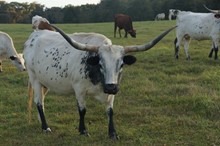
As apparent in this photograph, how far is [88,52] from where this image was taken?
21.0ft

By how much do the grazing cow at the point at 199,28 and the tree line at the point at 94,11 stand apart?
38209mm

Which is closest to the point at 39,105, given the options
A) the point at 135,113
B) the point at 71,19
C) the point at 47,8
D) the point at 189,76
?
the point at 135,113

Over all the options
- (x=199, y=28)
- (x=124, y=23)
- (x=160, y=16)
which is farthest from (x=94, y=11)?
(x=199, y=28)

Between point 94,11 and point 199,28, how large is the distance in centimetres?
4995

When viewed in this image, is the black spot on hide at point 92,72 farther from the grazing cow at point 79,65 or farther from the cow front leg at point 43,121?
the cow front leg at point 43,121

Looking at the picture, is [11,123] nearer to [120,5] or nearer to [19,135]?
[19,135]

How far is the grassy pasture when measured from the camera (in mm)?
6488

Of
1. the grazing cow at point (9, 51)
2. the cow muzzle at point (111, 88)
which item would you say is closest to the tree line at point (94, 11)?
the grazing cow at point (9, 51)

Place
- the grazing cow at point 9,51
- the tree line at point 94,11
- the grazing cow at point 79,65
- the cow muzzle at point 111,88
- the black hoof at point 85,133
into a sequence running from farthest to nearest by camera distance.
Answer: the tree line at point 94,11 → the grazing cow at point 9,51 → the black hoof at point 85,133 → the grazing cow at point 79,65 → the cow muzzle at point 111,88

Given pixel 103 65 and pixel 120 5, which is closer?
pixel 103 65

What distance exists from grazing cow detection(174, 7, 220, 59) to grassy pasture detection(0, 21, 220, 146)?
2.49m

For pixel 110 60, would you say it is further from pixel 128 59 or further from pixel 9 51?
pixel 9 51

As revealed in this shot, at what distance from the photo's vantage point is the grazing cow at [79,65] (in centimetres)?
586

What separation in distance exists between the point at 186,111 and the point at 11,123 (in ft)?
11.2
